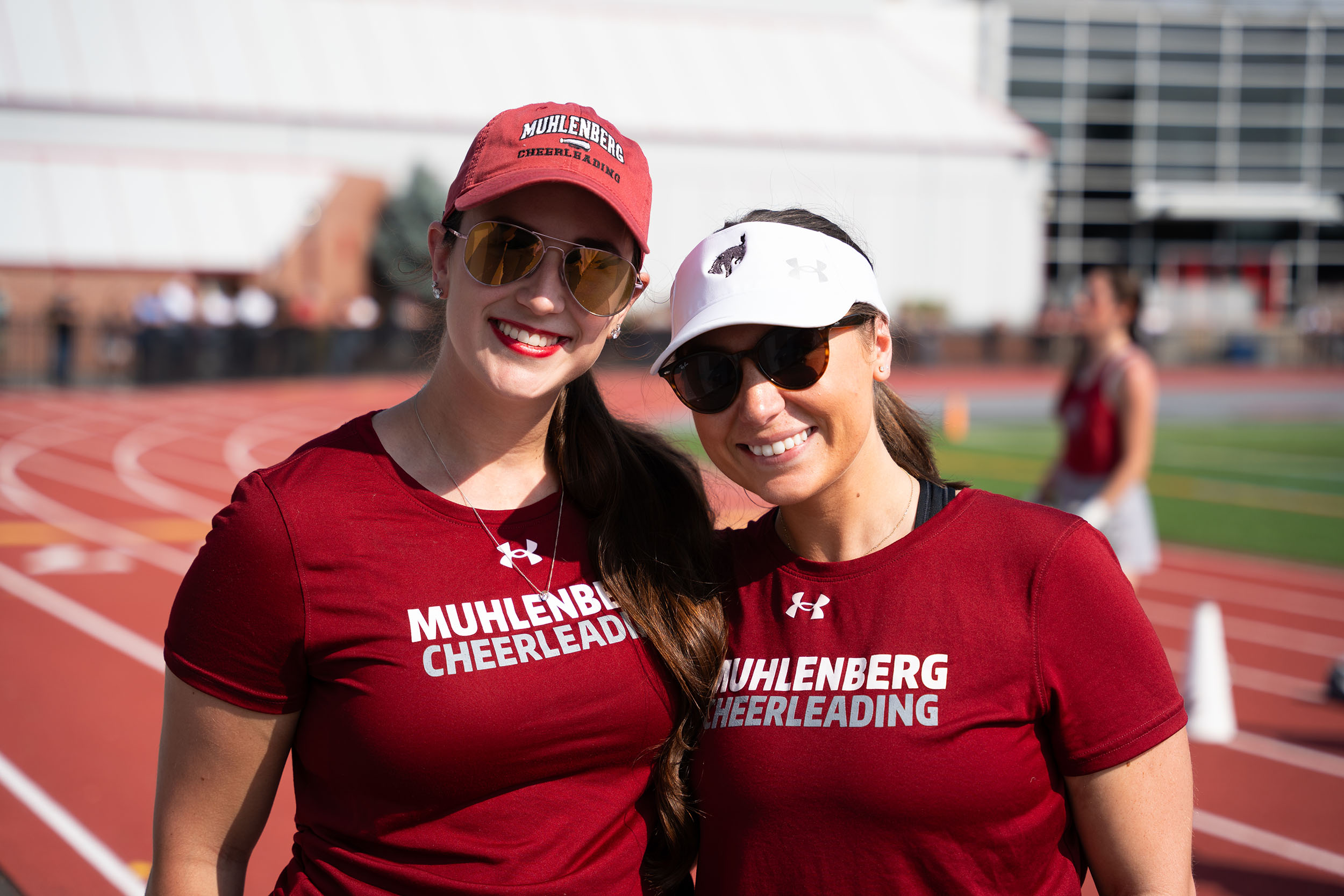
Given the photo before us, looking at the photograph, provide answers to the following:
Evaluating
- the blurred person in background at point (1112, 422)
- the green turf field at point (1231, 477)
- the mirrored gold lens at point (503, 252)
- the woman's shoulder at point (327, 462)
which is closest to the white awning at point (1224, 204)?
the green turf field at point (1231, 477)

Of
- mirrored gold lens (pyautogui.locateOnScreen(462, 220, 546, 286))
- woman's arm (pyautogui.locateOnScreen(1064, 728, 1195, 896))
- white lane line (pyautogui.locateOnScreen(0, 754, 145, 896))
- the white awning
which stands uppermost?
mirrored gold lens (pyautogui.locateOnScreen(462, 220, 546, 286))

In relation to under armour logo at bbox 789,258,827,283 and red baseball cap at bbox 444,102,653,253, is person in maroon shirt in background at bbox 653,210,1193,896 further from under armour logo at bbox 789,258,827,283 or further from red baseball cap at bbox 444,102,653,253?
red baseball cap at bbox 444,102,653,253

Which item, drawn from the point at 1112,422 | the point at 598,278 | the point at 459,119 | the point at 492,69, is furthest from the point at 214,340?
the point at 598,278

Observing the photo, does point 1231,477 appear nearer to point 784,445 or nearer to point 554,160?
point 784,445

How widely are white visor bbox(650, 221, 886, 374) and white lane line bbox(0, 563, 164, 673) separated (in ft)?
18.9

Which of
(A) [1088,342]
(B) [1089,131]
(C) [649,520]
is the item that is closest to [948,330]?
(B) [1089,131]

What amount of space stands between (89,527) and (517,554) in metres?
10.2

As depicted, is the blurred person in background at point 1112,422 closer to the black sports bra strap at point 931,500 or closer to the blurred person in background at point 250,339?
the black sports bra strap at point 931,500

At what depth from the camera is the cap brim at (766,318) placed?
2.13m

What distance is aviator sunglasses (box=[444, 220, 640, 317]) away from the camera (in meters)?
2.22

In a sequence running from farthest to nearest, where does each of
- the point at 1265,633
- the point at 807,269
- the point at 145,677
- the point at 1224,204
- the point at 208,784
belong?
the point at 1224,204, the point at 1265,633, the point at 145,677, the point at 807,269, the point at 208,784

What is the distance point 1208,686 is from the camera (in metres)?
6.35

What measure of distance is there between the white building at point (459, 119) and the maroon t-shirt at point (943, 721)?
86.9 ft

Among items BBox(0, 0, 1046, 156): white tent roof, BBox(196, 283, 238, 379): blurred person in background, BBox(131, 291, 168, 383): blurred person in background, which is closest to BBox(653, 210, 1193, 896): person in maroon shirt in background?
BBox(131, 291, 168, 383): blurred person in background
